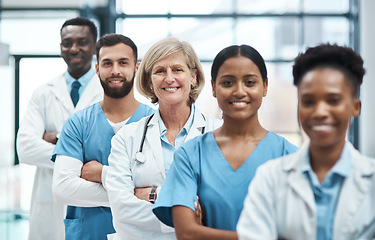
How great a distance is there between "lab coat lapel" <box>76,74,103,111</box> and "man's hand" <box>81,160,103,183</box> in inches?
22.5

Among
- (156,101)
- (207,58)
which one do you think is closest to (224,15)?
(207,58)

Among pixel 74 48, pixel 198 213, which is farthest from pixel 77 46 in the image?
pixel 198 213

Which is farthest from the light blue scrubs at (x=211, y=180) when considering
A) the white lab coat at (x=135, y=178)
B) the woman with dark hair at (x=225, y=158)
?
the white lab coat at (x=135, y=178)

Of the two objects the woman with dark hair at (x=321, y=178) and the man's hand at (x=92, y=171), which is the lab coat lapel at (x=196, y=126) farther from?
the woman with dark hair at (x=321, y=178)

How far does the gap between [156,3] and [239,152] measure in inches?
207

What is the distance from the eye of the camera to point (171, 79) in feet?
6.38

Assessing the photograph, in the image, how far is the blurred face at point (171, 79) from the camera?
1.96 meters

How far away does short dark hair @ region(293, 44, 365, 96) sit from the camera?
1202 mm

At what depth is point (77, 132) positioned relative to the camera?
2254 millimetres

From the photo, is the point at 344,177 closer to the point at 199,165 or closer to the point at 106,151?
the point at 199,165

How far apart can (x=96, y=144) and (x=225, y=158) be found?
33.7 inches

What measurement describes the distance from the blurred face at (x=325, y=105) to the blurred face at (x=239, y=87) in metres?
0.34

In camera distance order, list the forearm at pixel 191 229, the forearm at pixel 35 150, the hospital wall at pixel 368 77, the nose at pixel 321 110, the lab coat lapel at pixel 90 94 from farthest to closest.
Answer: the hospital wall at pixel 368 77 → the lab coat lapel at pixel 90 94 → the forearm at pixel 35 150 → the forearm at pixel 191 229 → the nose at pixel 321 110

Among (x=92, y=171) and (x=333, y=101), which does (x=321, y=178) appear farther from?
(x=92, y=171)
